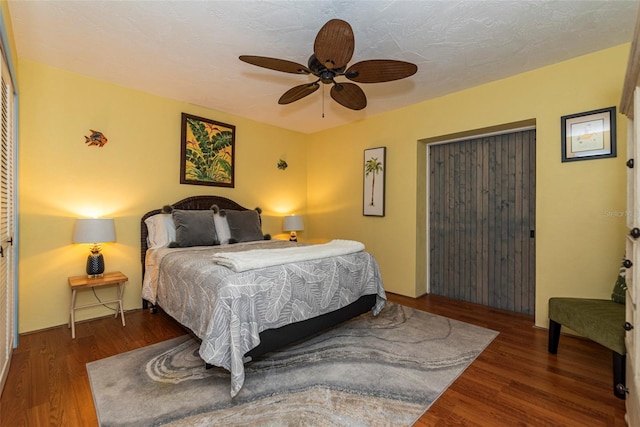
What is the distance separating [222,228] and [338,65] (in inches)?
99.4

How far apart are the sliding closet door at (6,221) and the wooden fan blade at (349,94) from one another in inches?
85.6

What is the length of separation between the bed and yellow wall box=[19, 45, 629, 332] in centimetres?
60

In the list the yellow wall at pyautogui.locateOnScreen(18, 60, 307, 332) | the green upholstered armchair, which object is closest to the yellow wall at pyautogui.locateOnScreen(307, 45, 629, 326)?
the green upholstered armchair

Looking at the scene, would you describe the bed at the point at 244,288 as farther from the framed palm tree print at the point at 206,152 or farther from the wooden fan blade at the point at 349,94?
the wooden fan blade at the point at 349,94

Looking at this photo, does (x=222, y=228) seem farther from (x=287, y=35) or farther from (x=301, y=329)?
(x=287, y=35)

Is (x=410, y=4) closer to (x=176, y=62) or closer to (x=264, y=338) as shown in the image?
(x=176, y=62)

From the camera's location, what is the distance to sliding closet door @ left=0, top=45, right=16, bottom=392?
1958 millimetres

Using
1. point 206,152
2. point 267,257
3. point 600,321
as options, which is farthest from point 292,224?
point 600,321

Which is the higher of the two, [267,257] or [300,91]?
[300,91]

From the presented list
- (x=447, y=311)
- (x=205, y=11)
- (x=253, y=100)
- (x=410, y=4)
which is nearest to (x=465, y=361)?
(x=447, y=311)

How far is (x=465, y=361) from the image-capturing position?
2314 mm

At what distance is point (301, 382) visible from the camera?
6.63ft

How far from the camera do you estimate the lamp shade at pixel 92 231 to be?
2811 mm

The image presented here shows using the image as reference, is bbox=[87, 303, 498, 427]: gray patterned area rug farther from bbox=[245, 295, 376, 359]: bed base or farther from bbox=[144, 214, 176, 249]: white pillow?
bbox=[144, 214, 176, 249]: white pillow
